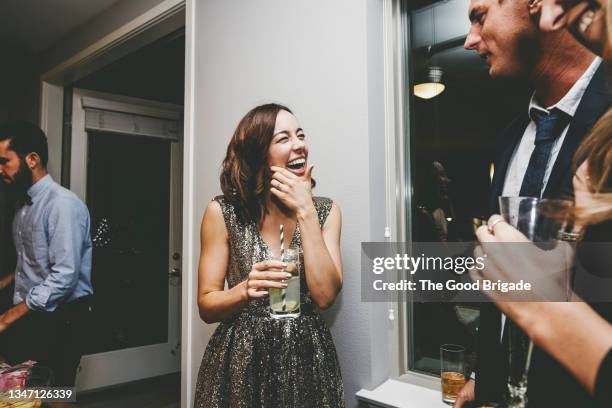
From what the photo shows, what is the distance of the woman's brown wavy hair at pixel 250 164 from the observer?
4.37ft

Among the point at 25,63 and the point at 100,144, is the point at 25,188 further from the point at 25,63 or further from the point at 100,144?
the point at 25,63

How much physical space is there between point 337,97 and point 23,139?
2066mm

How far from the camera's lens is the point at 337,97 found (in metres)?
1.60

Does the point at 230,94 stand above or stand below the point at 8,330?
above

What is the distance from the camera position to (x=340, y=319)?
5.15 ft

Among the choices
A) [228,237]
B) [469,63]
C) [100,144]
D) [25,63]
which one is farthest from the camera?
[25,63]

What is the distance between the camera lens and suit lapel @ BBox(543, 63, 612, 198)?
0.77 metres

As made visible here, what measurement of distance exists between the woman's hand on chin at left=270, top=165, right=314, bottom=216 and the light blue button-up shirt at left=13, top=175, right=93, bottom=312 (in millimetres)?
1604

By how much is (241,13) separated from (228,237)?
1.26 metres

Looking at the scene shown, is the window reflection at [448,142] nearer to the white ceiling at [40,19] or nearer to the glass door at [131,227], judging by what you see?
the white ceiling at [40,19]

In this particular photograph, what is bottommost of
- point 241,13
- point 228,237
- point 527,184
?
point 228,237

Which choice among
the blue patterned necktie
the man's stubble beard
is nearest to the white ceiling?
the man's stubble beard

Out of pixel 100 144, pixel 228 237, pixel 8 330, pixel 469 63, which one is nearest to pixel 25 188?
pixel 8 330

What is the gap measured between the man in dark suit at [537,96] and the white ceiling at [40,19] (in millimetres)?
2931
